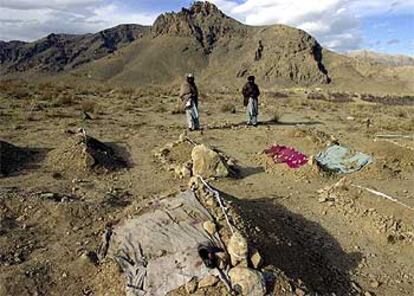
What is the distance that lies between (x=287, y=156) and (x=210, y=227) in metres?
6.05

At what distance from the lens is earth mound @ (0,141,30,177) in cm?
1133

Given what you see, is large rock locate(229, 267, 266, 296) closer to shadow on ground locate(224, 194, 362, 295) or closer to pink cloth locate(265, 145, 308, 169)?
shadow on ground locate(224, 194, 362, 295)

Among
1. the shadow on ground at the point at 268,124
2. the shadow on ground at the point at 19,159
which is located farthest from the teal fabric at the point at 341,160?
the shadow on ground at the point at 19,159

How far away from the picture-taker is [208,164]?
11539 mm

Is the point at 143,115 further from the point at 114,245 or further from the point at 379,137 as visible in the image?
the point at 114,245

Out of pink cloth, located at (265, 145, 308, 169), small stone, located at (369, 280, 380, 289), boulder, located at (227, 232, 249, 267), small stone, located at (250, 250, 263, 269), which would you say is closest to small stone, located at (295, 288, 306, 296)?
small stone, located at (250, 250, 263, 269)

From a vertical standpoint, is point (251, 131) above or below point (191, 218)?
below

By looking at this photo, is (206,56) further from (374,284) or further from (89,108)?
(374,284)

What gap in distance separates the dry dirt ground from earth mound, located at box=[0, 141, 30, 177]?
0.20 feet

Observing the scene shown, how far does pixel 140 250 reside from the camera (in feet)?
22.7

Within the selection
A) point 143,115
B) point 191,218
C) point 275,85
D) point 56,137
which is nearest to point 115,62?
point 275,85

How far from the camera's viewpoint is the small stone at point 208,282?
20.9 ft

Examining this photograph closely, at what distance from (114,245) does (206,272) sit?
1.34m

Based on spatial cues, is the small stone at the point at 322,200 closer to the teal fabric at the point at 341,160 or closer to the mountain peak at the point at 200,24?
the teal fabric at the point at 341,160
